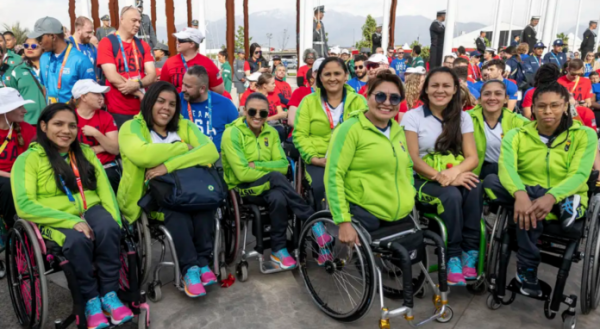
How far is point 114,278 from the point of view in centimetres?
256

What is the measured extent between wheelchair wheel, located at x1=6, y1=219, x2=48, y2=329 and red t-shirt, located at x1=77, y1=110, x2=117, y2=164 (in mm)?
867

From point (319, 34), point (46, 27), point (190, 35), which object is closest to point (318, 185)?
point (190, 35)

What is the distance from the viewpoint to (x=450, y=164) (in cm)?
310

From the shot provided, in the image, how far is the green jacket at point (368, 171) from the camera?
8.55 ft

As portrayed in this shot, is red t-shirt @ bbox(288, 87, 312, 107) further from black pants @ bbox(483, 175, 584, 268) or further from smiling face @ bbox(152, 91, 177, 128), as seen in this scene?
black pants @ bbox(483, 175, 584, 268)

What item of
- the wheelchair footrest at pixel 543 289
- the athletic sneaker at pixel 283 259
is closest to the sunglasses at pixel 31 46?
the athletic sneaker at pixel 283 259

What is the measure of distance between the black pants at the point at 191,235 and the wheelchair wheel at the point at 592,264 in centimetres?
233

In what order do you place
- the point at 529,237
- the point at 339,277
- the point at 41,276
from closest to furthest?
the point at 41,276, the point at 529,237, the point at 339,277

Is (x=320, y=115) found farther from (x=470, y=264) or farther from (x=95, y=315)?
(x=95, y=315)

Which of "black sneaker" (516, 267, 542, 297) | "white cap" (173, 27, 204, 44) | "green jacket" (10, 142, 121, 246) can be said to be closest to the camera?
"green jacket" (10, 142, 121, 246)

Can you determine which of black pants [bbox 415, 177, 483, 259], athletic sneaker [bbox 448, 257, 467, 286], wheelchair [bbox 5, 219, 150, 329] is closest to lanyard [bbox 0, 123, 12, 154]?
wheelchair [bbox 5, 219, 150, 329]

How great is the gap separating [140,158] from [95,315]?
95 centimetres

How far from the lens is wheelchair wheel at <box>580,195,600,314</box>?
2.63m

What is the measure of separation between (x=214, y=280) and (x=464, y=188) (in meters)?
1.78
